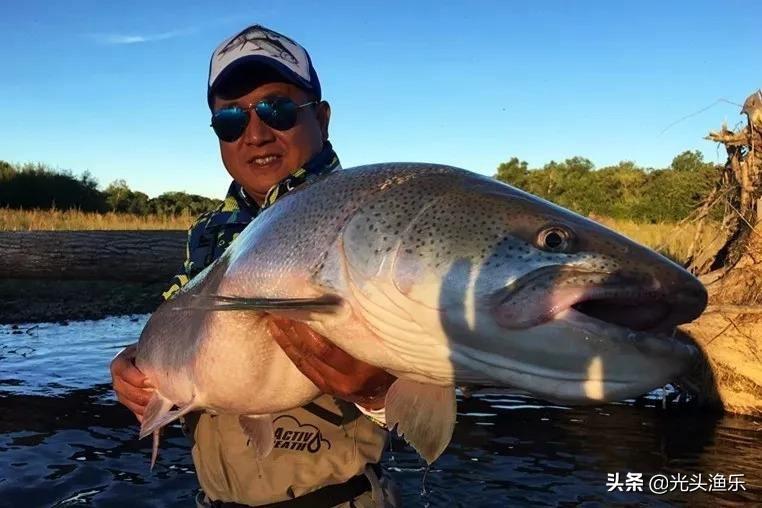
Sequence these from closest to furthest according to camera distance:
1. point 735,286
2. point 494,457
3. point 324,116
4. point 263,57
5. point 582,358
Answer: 1. point 582,358
2. point 263,57
3. point 324,116
4. point 494,457
5. point 735,286

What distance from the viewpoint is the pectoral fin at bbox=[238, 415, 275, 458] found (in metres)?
2.25

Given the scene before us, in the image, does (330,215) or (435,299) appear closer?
(435,299)

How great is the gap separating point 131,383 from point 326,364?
1139 mm

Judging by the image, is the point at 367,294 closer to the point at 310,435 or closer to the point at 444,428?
the point at 444,428

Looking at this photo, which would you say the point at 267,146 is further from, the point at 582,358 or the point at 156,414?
the point at 582,358

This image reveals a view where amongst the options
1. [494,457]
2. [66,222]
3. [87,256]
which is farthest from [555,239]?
[66,222]

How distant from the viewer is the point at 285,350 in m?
2.00

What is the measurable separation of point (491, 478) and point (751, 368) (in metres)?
2.86

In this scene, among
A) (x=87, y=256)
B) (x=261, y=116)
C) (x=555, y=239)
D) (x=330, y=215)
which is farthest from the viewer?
Result: (x=87, y=256)

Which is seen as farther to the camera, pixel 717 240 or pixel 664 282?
pixel 717 240

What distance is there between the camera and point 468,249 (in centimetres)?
165

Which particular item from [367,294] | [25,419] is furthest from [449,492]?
[25,419]

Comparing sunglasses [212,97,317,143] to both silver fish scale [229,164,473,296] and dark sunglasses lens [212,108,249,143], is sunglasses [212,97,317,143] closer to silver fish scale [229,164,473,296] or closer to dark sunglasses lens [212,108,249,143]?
dark sunglasses lens [212,108,249,143]

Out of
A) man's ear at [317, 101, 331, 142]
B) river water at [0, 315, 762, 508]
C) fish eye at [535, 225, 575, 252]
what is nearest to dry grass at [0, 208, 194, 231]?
river water at [0, 315, 762, 508]
